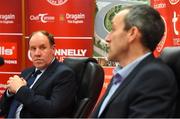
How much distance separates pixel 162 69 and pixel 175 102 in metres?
0.18

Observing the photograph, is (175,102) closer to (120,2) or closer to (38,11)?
(120,2)

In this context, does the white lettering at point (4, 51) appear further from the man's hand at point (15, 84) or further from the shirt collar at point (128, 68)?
the shirt collar at point (128, 68)

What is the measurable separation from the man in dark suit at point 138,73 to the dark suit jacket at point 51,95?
0.67 meters

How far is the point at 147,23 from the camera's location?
1.74m

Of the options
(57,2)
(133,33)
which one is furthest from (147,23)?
(57,2)

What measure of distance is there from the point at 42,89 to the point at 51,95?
89 millimetres

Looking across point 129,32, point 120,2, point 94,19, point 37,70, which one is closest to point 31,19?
point 94,19

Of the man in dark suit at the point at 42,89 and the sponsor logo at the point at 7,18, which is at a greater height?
the sponsor logo at the point at 7,18

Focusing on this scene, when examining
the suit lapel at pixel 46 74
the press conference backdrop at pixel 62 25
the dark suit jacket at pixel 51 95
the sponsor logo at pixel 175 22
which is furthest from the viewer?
the press conference backdrop at pixel 62 25

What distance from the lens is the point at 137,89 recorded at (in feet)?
5.27

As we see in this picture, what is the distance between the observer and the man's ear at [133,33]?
1768mm

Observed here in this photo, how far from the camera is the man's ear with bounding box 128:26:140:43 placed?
177 cm

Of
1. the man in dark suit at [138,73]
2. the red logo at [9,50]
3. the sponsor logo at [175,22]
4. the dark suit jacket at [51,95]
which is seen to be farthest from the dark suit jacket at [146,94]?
the red logo at [9,50]

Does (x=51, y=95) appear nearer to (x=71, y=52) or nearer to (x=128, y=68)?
(x=128, y=68)
